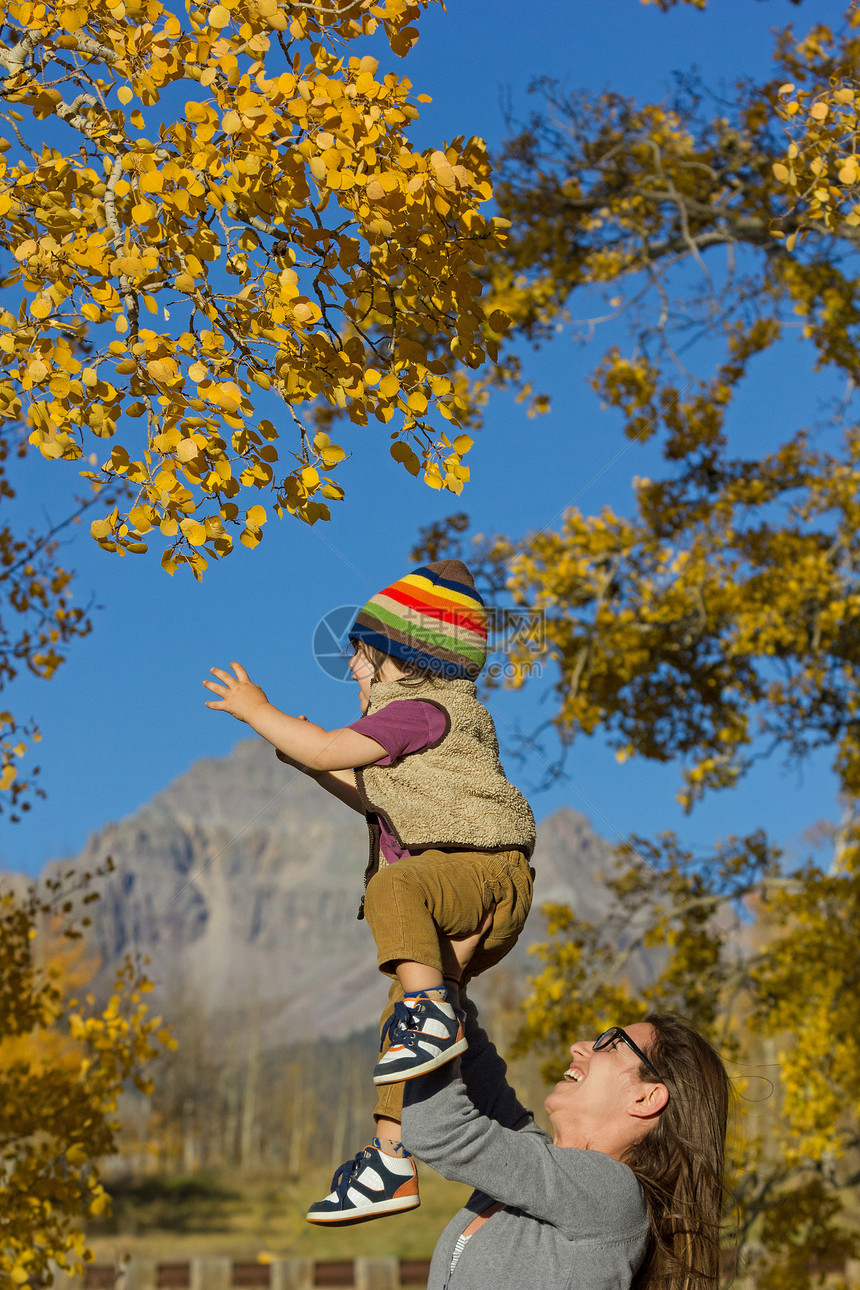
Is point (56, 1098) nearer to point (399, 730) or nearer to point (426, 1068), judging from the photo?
point (399, 730)

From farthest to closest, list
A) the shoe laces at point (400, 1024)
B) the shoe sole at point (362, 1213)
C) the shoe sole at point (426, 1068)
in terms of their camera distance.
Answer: the shoe sole at point (362, 1213) < the shoe laces at point (400, 1024) < the shoe sole at point (426, 1068)

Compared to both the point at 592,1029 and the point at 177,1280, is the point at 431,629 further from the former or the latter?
the point at 177,1280

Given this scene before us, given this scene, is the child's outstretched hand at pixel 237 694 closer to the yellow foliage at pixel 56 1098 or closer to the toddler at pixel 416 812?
the toddler at pixel 416 812

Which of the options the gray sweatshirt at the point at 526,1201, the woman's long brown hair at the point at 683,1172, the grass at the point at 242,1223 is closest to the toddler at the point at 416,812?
the gray sweatshirt at the point at 526,1201

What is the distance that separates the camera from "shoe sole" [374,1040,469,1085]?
68.6 inches

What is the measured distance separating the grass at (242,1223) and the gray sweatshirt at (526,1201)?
2803 centimetres

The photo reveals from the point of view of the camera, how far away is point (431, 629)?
2.58 m

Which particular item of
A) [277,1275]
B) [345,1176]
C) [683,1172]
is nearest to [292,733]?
[345,1176]

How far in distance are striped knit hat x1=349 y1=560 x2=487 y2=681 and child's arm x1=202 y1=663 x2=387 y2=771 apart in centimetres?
32

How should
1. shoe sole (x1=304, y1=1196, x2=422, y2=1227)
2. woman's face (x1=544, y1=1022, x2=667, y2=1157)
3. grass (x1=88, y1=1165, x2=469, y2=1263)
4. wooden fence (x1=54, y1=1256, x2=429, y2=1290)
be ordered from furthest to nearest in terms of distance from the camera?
grass (x1=88, y1=1165, x2=469, y2=1263), wooden fence (x1=54, y1=1256, x2=429, y2=1290), woman's face (x1=544, y1=1022, x2=667, y2=1157), shoe sole (x1=304, y1=1196, x2=422, y2=1227)

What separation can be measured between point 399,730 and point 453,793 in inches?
7.6

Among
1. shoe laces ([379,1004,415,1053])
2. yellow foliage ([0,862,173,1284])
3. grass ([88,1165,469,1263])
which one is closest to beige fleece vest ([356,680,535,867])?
shoe laces ([379,1004,415,1053])

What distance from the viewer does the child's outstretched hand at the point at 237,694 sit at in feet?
8.20

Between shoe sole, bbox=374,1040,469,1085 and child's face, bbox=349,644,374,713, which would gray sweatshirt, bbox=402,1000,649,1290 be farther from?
child's face, bbox=349,644,374,713
